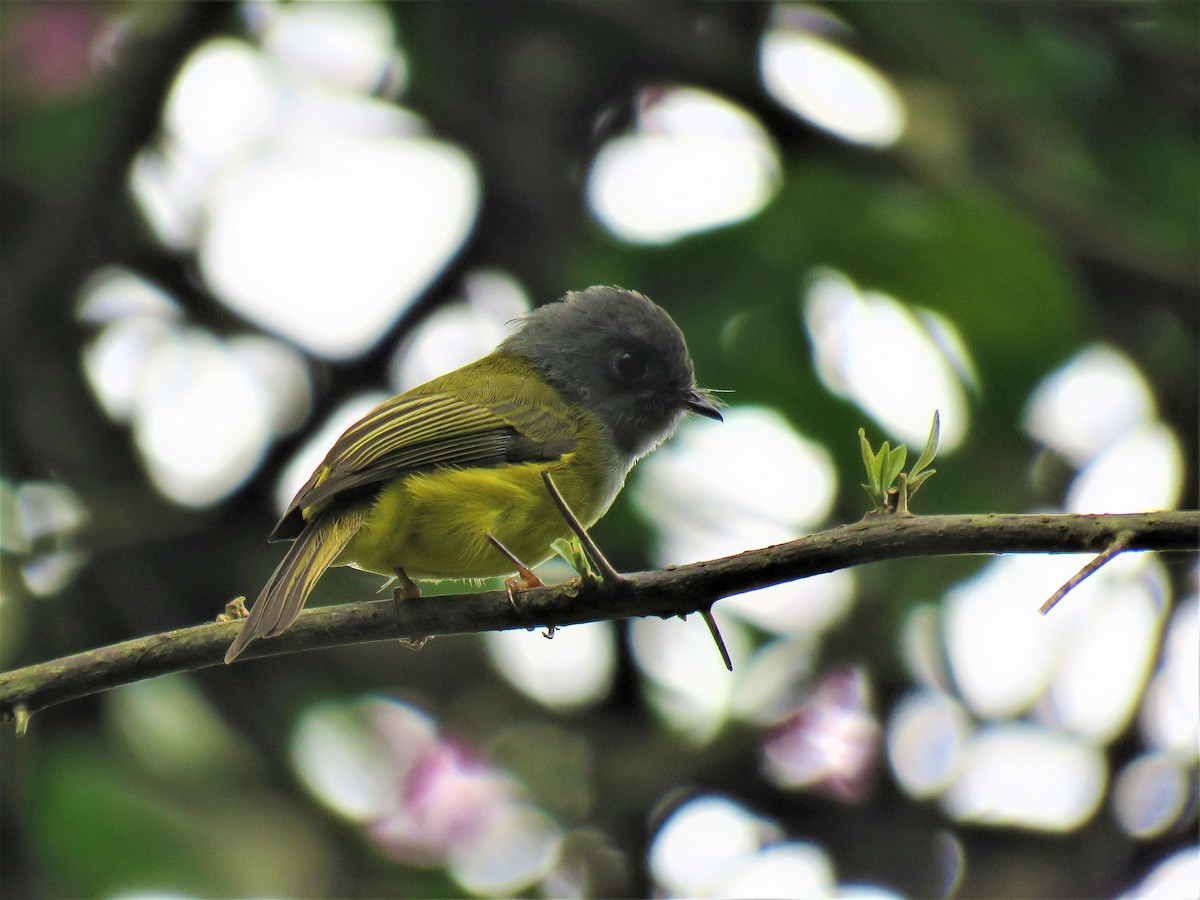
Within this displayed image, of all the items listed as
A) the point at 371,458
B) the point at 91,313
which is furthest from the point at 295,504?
the point at 91,313

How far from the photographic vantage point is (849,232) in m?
4.95

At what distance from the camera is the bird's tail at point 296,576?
2.67m

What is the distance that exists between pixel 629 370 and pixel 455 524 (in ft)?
3.95

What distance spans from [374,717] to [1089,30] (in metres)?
3.99

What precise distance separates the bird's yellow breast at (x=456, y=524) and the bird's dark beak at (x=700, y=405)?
2.64ft

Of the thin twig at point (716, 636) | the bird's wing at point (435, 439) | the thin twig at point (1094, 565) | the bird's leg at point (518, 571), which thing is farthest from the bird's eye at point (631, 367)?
the thin twig at point (1094, 565)

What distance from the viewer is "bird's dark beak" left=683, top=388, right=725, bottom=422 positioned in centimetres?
442

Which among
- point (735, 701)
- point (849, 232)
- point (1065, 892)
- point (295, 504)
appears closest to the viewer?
point (295, 504)

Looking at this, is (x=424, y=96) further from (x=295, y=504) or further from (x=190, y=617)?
(x=295, y=504)

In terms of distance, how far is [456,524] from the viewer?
11.8ft

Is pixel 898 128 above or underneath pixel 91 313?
above

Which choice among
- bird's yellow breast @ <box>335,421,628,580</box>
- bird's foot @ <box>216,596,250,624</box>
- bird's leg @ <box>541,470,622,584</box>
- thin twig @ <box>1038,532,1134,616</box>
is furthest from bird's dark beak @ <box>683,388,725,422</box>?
thin twig @ <box>1038,532,1134,616</box>

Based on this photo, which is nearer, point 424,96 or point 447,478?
point 447,478

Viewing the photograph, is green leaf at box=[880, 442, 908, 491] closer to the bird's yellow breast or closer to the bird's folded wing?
the bird's yellow breast
